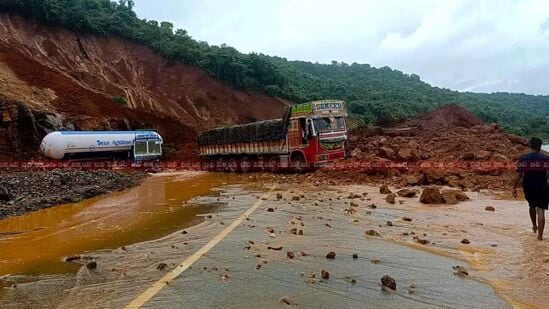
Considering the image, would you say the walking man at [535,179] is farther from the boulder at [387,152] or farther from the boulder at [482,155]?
the boulder at [387,152]

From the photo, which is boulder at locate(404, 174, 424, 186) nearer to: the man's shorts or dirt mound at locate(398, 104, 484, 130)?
the man's shorts

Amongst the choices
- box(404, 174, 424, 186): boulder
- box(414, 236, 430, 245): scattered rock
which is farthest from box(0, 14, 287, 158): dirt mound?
box(414, 236, 430, 245): scattered rock

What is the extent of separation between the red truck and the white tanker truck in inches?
379

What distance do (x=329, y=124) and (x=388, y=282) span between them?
1717 centimetres

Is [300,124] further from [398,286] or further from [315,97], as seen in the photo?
[315,97]

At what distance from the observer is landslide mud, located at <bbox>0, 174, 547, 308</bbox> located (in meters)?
5.18

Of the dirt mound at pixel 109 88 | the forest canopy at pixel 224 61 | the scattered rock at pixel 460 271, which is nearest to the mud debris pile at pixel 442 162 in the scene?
the scattered rock at pixel 460 271

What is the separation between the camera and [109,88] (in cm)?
5194

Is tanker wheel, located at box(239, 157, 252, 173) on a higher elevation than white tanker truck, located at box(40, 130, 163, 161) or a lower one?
lower

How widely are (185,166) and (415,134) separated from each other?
53.2ft

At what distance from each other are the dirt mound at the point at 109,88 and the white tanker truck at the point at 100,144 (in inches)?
151

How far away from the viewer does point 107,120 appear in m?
39.9

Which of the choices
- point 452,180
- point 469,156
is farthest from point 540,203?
point 469,156

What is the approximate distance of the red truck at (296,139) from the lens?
2212 centimetres
